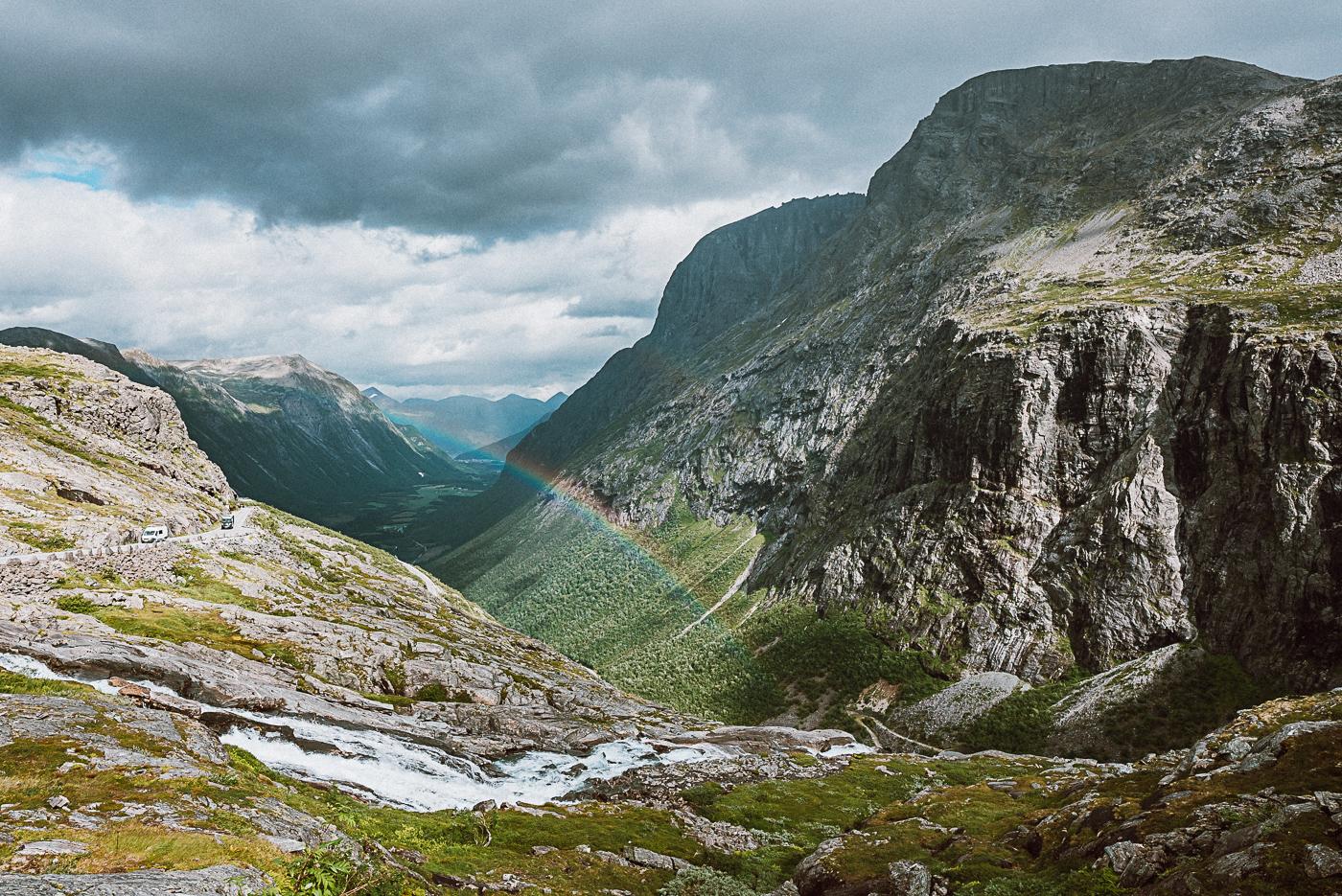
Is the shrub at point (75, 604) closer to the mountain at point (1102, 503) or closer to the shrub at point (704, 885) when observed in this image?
the shrub at point (704, 885)

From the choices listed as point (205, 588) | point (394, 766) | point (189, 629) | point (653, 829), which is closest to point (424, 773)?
point (394, 766)

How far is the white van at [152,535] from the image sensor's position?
7740 centimetres

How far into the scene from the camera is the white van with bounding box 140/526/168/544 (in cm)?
7740

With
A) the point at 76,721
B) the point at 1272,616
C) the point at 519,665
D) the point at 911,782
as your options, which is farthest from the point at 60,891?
the point at 1272,616

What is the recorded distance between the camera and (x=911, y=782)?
65.4m

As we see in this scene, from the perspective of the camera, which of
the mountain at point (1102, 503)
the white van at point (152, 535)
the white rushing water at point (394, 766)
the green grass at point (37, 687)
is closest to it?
the green grass at point (37, 687)

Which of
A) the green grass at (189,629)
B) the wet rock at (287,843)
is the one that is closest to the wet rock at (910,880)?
the wet rock at (287,843)

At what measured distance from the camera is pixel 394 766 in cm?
4834

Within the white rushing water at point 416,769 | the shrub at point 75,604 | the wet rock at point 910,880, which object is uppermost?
the shrub at point 75,604

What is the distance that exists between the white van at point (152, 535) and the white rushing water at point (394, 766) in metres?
42.2

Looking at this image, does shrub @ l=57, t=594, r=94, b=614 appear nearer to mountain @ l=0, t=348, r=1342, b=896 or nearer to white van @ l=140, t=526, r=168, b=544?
mountain @ l=0, t=348, r=1342, b=896

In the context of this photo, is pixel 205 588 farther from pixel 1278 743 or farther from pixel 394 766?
pixel 1278 743

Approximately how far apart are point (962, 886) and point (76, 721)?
135ft

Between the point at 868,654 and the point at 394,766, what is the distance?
364 ft
